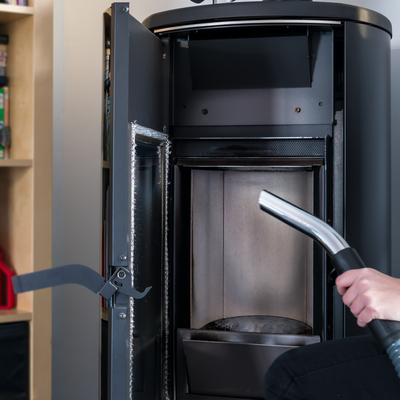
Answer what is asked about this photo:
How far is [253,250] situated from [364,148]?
508 mm

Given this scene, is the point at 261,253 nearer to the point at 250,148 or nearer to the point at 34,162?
the point at 250,148

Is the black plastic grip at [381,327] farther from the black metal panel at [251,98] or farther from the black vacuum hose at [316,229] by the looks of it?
the black metal panel at [251,98]

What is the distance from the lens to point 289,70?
4.07ft

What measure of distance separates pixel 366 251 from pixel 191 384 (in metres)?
0.63

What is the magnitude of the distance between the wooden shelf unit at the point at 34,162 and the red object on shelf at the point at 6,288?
3cm

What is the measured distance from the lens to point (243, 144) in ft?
4.23

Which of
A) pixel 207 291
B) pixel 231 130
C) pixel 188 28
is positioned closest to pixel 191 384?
pixel 207 291

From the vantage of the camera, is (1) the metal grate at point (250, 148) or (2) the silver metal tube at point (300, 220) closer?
(2) the silver metal tube at point (300, 220)

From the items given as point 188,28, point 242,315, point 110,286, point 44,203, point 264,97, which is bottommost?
point 242,315

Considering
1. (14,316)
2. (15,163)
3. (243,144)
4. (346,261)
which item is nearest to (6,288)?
(14,316)

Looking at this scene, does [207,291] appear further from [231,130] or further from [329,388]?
[329,388]

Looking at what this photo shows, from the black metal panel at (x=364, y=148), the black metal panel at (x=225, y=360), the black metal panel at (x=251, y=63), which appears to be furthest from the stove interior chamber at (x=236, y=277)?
the black metal panel at (x=251, y=63)

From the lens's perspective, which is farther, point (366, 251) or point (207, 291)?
point (207, 291)

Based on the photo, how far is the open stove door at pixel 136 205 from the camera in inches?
33.3
